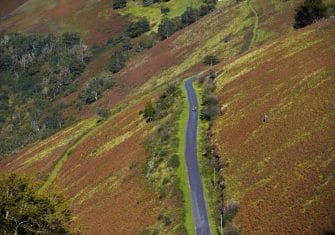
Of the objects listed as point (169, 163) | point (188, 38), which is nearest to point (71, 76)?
point (188, 38)

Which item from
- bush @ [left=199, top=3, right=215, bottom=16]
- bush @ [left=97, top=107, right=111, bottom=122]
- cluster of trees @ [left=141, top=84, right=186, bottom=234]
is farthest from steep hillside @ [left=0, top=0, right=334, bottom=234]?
→ bush @ [left=199, top=3, right=215, bottom=16]

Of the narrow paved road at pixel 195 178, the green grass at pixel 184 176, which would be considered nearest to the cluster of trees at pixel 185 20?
the narrow paved road at pixel 195 178

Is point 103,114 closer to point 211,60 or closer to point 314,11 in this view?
point 211,60

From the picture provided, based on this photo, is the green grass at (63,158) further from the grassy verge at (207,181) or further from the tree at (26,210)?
the tree at (26,210)

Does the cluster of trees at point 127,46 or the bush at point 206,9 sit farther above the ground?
the bush at point 206,9

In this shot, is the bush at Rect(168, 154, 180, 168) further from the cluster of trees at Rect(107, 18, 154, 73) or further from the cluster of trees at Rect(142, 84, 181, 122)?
the cluster of trees at Rect(107, 18, 154, 73)

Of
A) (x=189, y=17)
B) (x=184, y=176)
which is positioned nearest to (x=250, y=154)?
(x=184, y=176)

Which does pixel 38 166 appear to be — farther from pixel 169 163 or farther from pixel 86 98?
pixel 86 98
